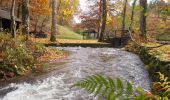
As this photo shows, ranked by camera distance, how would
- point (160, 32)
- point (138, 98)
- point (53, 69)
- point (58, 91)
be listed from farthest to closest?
point (53, 69) < point (58, 91) < point (160, 32) < point (138, 98)

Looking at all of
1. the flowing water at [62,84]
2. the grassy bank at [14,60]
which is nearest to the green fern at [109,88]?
the flowing water at [62,84]

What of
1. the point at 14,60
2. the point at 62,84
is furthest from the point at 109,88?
the point at 14,60

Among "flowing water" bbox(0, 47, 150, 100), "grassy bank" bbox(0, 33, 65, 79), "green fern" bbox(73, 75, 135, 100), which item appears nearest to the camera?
"green fern" bbox(73, 75, 135, 100)

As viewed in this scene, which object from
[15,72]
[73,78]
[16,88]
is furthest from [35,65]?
[16,88]

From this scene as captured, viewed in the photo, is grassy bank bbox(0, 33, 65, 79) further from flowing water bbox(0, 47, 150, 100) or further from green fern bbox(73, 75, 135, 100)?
green fern bbox(73, 75, 135, 100)

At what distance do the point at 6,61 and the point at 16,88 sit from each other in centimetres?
244

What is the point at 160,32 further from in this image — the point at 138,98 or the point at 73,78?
the point at 73,78

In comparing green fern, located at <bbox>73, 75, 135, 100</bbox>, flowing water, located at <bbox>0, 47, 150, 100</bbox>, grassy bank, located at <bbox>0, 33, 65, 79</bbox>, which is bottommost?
flowing water, located at <bbox>0, 47, 150, 100</bbox>

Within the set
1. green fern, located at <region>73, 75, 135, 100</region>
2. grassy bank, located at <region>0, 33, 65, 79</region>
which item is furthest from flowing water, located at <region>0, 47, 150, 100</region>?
green fern, located at <region>73, 75, 135, 100</region>

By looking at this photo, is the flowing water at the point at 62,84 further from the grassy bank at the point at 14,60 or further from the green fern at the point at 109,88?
the green fern at the point at 109,88

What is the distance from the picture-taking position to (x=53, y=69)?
43.5ft

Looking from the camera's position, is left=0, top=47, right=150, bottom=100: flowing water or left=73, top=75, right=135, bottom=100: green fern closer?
left=73, top=75, right=135, bottom=100: green fern

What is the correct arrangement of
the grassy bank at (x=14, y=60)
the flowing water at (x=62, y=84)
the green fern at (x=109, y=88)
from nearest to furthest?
the green fern at (x=109, y=88), the flowing water at (x=62, y=84), the grassy bank at (x=14, y=60)

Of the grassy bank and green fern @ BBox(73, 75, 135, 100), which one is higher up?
green fern @ BBox(73, 75, 135, 100)
